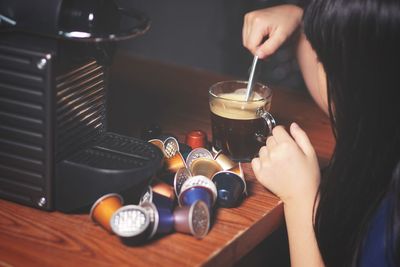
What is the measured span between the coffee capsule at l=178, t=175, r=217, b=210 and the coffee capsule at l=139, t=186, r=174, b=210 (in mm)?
23

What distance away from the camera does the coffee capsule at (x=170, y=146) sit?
104cm

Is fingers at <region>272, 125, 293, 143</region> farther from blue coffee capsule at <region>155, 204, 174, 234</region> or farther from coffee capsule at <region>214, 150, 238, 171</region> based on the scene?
blue coffee capsule at <region>155, 204, 174, 234</region>

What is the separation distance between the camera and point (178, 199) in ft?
2.99

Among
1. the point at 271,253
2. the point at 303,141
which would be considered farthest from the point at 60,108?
the point at 271,253

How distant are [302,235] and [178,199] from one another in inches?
9.4

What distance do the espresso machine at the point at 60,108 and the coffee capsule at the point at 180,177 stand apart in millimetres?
46

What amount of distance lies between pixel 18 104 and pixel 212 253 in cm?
36

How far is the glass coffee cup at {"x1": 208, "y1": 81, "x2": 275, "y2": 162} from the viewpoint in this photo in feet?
3.54

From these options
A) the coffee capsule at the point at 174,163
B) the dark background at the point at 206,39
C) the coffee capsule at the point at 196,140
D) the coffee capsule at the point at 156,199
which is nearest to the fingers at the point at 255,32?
the coffee capsule at the point at 196,140

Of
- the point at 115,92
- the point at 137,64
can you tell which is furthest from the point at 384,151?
the point at 137,64

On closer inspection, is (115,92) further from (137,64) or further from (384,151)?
(384,151)

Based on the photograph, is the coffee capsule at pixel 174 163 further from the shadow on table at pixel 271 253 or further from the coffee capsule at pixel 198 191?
the shadow on table at pixel 271 253

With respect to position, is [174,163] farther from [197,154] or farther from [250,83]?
[250,83]

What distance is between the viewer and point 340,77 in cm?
97
